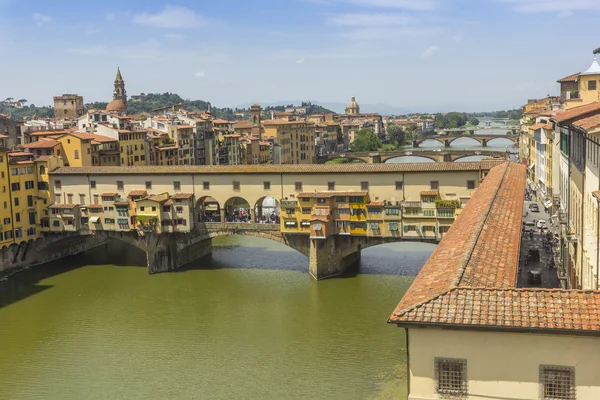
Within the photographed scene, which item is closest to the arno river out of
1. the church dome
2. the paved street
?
the paved street

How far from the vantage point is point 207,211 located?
42.8m

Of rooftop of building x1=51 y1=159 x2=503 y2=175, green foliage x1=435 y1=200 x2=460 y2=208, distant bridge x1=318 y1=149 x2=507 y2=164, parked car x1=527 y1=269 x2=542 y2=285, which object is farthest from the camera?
distant bridge x1=318 y1=149 x2=507 y2=164

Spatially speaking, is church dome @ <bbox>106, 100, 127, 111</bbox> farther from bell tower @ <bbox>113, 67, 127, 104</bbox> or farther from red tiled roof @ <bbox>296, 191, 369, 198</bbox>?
red tiled roof @ <bbox>296, 191, 369, 198</bbox>

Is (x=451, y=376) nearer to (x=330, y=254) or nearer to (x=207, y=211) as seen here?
(x=330, y=254)

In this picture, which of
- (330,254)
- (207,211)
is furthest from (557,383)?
(207,211)

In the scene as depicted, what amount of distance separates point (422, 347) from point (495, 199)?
1175 centimetres

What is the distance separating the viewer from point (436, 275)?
12.3m

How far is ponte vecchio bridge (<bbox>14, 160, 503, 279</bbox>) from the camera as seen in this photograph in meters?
32.2

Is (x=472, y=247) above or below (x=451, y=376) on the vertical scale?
above

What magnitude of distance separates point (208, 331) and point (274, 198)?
10895 mm

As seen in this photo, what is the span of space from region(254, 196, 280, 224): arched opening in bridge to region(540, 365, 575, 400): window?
25.8 meters

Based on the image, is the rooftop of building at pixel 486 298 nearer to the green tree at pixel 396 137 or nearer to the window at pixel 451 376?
the window at pixel 451 376

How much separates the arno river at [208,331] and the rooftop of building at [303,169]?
4.96m

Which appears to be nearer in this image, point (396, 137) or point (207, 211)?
point (207, 211)
